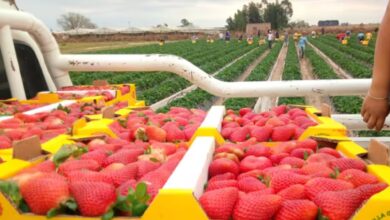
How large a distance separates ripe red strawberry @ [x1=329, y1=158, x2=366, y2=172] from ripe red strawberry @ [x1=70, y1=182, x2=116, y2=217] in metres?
0.90

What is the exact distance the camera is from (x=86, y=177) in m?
1.69

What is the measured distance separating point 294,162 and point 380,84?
562mm

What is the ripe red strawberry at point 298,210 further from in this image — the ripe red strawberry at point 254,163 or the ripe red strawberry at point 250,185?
the ripe red strawberry at point 254,163

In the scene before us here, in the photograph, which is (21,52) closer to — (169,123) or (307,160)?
(169,123)

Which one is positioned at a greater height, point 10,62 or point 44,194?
point 10,62

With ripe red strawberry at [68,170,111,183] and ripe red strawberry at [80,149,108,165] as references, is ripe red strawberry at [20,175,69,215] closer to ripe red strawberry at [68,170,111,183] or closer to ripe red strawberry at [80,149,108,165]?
ripe red strawberry at [68,170,111,183]

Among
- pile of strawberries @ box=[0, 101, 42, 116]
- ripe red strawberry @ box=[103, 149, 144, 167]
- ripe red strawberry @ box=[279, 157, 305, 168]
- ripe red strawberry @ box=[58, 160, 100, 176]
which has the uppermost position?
ripe red strawberry @ box=[58, 160, 100, 176]

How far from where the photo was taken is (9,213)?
1558 millimetres

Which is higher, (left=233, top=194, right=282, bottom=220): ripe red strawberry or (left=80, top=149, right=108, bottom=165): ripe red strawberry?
(left=80, top=149, right=108, bottom=165): ripe red strawberry

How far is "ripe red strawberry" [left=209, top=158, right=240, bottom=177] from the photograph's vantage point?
1.89 m

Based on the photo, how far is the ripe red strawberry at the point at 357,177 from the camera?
166cm

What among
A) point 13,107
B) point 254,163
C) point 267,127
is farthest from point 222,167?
point 13,107

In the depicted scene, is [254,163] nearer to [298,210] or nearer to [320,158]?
[320,158]

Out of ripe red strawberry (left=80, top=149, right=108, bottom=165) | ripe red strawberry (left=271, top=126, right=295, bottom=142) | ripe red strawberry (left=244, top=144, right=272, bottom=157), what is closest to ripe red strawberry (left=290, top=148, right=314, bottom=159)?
ripe red strawberry (left=244, top=144, right=272, bottom=157)
